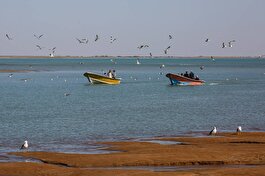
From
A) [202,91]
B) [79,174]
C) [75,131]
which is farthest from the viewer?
[202,91]

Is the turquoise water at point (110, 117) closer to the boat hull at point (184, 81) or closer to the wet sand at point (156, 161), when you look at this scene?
the wet sand at point (156, 161)

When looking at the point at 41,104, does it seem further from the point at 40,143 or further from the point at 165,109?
the point at 40,143

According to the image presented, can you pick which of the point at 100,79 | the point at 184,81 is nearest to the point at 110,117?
the point at 184,81

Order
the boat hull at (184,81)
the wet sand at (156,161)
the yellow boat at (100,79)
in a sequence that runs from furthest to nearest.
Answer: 1. the yellow boat at (100,79)
2. the boat hull at (184,81)
3. the wet sand at (156,161)

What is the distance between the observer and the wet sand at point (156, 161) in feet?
83.7

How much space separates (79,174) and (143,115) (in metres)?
24.5

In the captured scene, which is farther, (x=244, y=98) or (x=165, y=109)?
(x=244, y=98)

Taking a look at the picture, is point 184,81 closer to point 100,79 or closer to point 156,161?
point 100,79

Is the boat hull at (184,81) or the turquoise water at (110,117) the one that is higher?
the boat hull at (184,81)

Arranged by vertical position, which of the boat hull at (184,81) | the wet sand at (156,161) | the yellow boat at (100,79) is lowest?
the wet sand at (156,161)

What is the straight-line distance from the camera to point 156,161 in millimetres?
27438

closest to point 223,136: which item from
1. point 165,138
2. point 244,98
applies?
point 165,138

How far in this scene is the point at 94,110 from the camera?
5484 cm

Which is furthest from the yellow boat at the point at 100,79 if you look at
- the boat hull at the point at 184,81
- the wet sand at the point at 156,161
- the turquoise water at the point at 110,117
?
the wet sand at the point at 156,161
